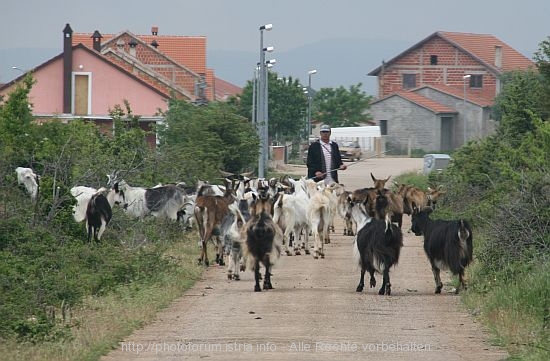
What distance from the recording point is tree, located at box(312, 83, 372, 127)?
294 feet

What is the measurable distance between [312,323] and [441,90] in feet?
266

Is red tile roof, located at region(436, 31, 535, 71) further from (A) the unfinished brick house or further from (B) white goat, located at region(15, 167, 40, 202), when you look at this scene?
(B) white goat, located at region(15, 167, 40, 202)

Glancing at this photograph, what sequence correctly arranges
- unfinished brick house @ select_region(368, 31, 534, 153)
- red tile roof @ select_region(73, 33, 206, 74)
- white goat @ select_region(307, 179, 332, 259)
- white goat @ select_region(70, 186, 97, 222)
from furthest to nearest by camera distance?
unfinished brick house @ select_region(368, 31, 534, 153) → red tile roof @ select_region(73, 33, 206, 74) → white goat @ select_region(307, 179, 332, 259) → white goat @ select_region(70, 186, 97, 222)

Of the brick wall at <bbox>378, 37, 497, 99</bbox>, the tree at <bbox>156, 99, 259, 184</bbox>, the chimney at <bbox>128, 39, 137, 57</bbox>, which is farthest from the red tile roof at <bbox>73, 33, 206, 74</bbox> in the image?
the tree at <bbox>156, 99, 259, 184</bbox>

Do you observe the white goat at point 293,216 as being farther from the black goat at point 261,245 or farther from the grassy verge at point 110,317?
the black goat at point 261,245

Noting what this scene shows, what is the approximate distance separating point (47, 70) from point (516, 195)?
4638 cm

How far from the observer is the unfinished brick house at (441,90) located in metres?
90.9

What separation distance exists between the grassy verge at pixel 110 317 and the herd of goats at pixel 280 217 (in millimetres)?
943

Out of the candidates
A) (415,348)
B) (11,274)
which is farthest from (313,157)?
(415,348)

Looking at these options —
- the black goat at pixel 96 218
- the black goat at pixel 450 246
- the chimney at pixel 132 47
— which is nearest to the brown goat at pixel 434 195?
the black goat at pixel 96 218

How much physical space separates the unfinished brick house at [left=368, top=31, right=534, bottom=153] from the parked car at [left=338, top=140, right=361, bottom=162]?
697 cm

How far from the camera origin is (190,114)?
3844 centimetres

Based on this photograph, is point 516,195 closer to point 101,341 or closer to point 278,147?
point 101,341

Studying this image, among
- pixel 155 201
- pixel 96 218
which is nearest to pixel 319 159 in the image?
pixel 155 201
